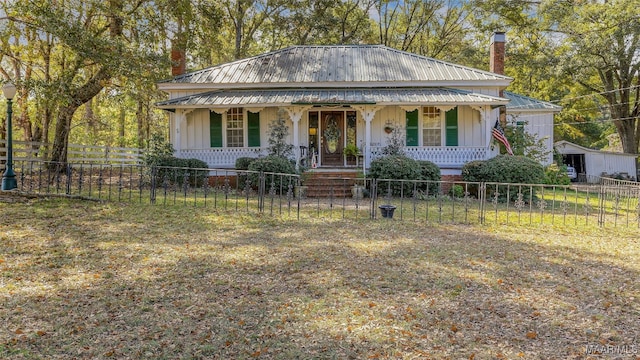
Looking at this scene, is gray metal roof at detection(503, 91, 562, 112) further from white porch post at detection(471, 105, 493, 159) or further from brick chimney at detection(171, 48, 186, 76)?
brick chimney at detection(171, 48, 186, 76)

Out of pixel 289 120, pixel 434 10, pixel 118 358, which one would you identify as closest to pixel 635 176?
pixel 434 10

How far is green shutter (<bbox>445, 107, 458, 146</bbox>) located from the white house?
→ 39 mm

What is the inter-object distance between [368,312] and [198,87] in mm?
14210

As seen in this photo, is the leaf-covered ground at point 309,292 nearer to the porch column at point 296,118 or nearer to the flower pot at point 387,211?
the flower pot at point 387,211

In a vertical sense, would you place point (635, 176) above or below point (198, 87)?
below

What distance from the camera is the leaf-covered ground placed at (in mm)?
3791

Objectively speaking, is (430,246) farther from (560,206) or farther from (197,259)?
(560,206)

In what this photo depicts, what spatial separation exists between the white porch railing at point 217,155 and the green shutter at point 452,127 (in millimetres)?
7067

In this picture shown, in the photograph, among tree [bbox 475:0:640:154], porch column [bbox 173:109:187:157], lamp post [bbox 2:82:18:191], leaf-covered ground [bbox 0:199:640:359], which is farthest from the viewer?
tree [bbox 475:0:640:154]

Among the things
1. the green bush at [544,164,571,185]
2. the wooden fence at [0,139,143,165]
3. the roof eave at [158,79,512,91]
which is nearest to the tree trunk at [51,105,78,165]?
the wooden fence at [0,139,143,165]

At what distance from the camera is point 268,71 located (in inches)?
683

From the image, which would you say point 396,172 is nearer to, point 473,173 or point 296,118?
point 473,173

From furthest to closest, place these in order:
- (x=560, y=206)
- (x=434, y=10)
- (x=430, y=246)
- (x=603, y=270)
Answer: (x=434, y=10) < (x=560, y=206) < (x=430, y=246) < (x=603, y=270)

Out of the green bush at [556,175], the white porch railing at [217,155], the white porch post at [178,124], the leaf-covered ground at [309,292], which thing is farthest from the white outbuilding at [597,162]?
the white porch post at [178,124]
